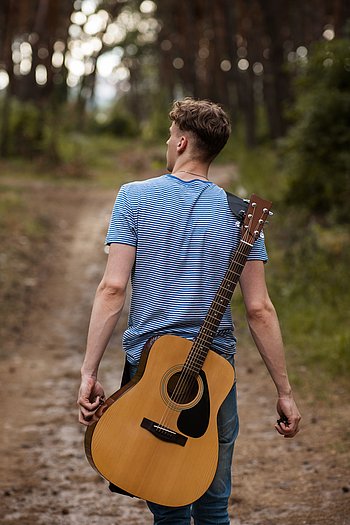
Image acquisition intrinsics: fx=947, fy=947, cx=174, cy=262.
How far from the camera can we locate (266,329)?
3732 millimetres

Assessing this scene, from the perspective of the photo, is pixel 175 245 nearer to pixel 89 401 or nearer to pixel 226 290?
pixel 226 290

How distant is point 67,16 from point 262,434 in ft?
96.0

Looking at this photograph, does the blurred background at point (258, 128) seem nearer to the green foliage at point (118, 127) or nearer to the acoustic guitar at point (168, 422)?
the green foliage at point (118, 127)

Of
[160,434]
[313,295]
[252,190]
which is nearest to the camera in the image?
[160,434]

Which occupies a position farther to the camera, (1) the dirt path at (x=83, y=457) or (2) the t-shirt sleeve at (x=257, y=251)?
(1) the dirt path at (x=83, y=457)

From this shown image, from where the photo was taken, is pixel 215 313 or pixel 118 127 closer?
pixel 215 313

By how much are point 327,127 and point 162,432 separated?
11.0 meters

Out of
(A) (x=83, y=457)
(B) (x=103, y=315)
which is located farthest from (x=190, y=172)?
(A) (x=83, y=457)

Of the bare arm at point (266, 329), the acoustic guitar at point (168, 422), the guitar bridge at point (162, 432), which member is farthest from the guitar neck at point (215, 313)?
the guitar bridge at point (162, 432)

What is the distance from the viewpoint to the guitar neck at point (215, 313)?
354 centimetres

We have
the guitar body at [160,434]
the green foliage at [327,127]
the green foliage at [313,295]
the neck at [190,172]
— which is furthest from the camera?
the green foliage at [327,127]

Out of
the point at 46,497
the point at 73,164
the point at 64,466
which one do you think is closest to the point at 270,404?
the point at 64,466

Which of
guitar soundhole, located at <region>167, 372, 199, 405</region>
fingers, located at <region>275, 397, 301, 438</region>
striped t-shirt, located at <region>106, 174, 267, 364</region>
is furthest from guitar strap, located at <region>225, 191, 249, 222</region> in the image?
fingers, located at <region>275, 397, 301, 438</region>

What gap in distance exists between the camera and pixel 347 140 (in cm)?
1349
